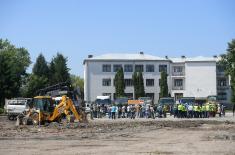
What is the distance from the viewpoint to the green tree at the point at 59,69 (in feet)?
345

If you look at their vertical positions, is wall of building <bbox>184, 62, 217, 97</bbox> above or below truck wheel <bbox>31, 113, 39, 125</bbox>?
above

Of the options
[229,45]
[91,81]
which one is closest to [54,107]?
[229,45]

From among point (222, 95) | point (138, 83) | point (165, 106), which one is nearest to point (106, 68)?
point (138, 83)

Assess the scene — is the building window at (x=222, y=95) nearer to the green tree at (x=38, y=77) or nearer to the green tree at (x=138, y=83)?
the green tree at (x=138, y=83)

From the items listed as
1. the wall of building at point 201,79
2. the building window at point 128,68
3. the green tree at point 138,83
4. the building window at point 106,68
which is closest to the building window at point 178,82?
the wall of building at point 201,79

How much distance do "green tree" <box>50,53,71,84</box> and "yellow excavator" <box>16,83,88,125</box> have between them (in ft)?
216

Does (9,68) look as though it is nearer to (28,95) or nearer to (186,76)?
(28,95)

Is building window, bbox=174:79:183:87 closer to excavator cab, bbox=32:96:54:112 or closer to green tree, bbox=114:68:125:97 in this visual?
green tree, bbox=114:68:125:97

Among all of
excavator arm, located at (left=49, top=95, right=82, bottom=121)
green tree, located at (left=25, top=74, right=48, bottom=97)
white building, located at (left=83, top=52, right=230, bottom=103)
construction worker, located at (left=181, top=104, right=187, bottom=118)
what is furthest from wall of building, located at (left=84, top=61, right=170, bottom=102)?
excavator arm, located at (left=49, top=95, right=82, bottom=121)

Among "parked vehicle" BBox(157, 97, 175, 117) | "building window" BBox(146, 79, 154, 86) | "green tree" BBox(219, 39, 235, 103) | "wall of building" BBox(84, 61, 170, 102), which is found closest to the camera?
"parked vehicle" BBox(157, 97, 175, 117)

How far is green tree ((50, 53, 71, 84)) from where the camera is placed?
4139 inches

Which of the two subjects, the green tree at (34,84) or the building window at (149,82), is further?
the building window at (149,82)

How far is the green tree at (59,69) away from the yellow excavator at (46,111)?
2597 inches

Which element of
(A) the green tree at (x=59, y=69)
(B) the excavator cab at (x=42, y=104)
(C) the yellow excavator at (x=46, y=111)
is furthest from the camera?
(A) the green tree at (x=59, y=69)
